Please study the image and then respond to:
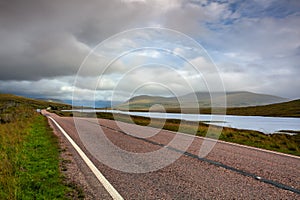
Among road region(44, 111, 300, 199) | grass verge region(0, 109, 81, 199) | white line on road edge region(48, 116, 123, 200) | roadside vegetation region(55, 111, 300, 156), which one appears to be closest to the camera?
white line on road edge region(48, 116, 123, 200)

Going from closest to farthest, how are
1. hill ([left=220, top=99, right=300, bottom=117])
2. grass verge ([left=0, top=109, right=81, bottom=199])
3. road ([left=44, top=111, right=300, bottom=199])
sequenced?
1. road ([left=44, top=111, right=300, bottom=199])
2. grass verge ([left=0, top=109, right=81, bottom=199])
3. hill ([left=220, top=99, right=300, bottom=117])

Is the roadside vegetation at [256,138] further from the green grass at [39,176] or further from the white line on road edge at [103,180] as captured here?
the green grass at [39,176]

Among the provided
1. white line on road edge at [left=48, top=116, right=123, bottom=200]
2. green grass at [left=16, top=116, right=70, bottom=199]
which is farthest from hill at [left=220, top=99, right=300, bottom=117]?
green grass at [left=16, top=116, right=70, bottom=199]

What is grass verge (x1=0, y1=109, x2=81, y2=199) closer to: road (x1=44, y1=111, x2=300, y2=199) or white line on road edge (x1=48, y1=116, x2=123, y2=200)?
white line on road edge (x1=48, y1=116, x2=123, y2=200)

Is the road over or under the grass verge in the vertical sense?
over

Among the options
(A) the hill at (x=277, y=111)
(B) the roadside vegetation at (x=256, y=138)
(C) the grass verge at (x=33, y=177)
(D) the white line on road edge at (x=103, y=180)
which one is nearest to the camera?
(D) the white line on road edge at (x=103, y=180)

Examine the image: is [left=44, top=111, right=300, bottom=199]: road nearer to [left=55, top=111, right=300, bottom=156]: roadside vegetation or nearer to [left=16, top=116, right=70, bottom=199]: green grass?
[left=16, top=116, right=70, bottom=199]: green grass

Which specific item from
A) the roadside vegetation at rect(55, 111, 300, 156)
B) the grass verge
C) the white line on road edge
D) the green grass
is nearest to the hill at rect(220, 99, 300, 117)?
the roadside vegetation at rect(55, 111, 300, 156)

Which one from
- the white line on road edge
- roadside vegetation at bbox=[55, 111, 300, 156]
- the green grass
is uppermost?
the white line on road edge

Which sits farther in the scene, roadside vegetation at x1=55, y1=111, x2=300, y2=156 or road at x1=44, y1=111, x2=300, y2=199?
roadside vegetation at x1=55, y1=111, x2=300, y2=156

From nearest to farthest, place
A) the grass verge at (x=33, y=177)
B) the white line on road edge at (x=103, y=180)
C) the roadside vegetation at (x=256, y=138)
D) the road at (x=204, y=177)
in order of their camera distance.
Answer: the white line on road edge at (x=103, y=180) → the road at (x=204, y=177) → the grass verge at (x=33, y=177) → the roadside vegetation at (x=256, y=138)

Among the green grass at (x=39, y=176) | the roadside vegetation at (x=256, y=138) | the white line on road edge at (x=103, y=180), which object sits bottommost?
the roadside vegetation at (x=256, y=138)

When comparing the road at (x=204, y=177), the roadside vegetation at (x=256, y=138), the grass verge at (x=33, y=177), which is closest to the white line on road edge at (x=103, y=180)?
the road at (x=204, y=177)

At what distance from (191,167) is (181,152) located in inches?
92.1
